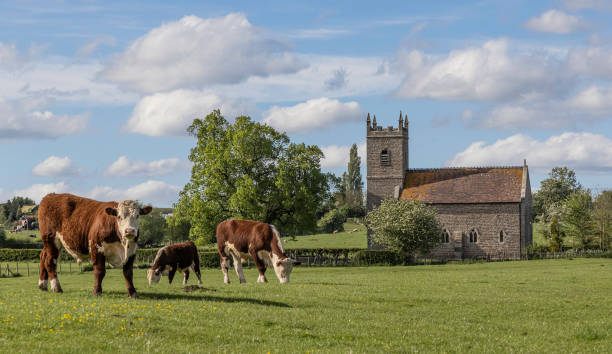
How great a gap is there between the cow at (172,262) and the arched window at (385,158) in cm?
4729

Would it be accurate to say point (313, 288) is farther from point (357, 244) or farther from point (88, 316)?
point (357, 244)

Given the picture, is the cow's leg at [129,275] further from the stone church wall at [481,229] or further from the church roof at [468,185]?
the stone church wall at [481,229]

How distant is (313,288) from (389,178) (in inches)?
2115

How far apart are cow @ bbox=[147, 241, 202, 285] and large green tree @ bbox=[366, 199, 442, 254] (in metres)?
32.6

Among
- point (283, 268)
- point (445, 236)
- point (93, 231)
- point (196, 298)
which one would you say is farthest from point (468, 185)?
point (93, 231)

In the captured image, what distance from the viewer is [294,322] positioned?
53.0 feet

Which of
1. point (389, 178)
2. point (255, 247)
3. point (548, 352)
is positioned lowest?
point (548, 352)

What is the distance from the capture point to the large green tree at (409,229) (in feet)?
206

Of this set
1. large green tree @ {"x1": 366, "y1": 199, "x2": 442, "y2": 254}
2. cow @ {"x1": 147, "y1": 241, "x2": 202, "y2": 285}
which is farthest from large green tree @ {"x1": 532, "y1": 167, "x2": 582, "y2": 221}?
cow @ {"x1": 147, "y1": 241, "x2": 202, "y2": 285}

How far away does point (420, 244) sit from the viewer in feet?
209

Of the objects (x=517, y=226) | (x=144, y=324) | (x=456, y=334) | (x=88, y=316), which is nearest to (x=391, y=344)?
(x=456, y=334)

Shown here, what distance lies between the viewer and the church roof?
7206cm

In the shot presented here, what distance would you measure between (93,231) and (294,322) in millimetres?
6118

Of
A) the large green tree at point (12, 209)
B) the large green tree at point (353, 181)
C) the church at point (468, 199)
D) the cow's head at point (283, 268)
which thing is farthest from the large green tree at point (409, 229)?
the large green tree at point (12, 209)
